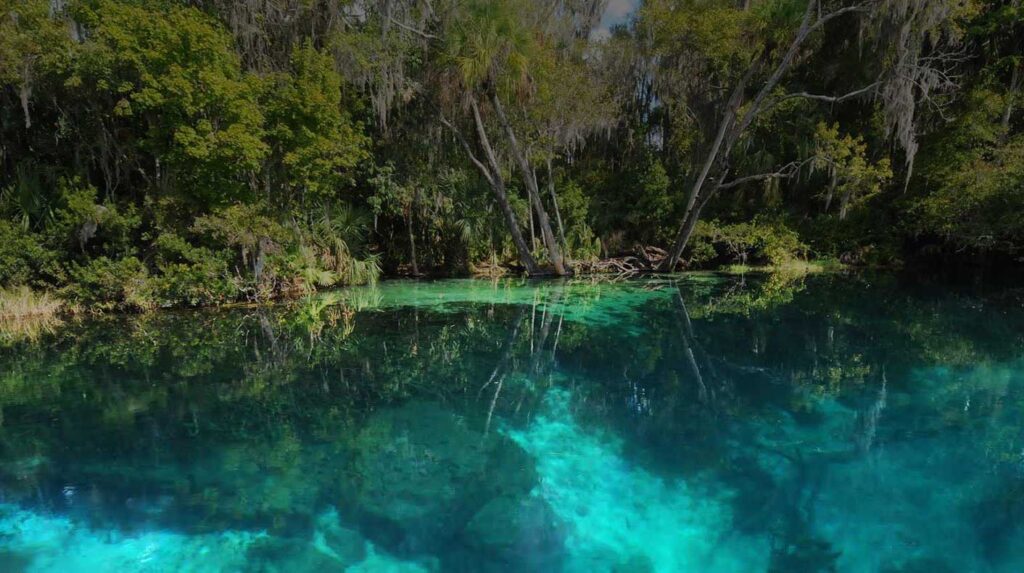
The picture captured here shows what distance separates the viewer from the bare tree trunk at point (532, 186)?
51.7 ft

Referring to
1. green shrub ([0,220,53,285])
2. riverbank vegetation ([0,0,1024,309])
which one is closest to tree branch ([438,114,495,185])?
riverbank vegetation ([0,0,1024,309])

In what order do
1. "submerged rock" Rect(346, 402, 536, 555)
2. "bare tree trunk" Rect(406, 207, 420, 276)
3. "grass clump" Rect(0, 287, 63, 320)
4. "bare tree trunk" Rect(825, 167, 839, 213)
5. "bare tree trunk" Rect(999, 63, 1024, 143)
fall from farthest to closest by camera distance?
1. "bare tree trunk" Rect(406, 207, 420, 276)
2. "bare tree trunk" Rect(825, 167, 839, 213)
3. "bare tree trunk" Rect(999, 63, 1024, 143)
4. "grass clump" Rect(0, 287, 63, 320)
5. "submerged rock" Rect(346, 402, 536, 555)

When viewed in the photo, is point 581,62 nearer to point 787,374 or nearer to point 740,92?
point 740,92

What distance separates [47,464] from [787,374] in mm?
7835

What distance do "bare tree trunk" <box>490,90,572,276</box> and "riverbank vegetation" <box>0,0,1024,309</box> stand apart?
0.08 m

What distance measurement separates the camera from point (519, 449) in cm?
511

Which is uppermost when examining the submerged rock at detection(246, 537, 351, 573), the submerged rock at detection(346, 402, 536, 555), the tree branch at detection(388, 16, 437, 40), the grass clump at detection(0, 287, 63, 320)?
the tree branch at detection(388, 16, 437, 40)

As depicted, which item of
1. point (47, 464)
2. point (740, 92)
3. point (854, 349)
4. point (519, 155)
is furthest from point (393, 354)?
point (740, 92)

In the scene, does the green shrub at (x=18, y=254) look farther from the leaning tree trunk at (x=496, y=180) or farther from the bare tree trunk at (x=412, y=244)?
the leaning tree trunk at (x=496, y=180)

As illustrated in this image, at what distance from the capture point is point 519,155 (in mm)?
16219

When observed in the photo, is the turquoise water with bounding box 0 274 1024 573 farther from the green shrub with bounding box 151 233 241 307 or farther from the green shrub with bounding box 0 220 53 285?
the green shrub with bounding box 151 233 241 307

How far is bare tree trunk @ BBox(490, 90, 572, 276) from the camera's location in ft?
51.7

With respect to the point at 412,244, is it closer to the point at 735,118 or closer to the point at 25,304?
the point at 25,304

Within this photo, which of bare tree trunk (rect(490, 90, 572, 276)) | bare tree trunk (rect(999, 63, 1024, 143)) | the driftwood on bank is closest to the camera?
bare tree trunk (rect(999, 63, 1024, 143))
